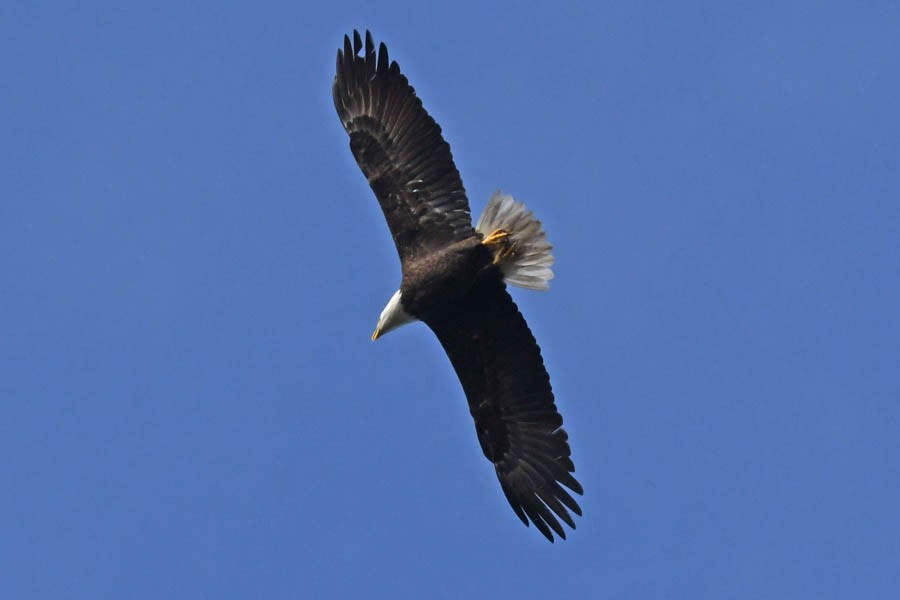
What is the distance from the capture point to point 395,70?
39.5ft

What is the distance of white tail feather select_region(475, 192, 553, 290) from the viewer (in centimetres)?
1170

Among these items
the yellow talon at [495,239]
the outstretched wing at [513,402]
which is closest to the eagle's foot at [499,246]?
the yellow talon at [495,239]

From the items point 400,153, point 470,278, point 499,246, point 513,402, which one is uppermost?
point 400,153

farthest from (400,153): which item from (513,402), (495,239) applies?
(513,402)

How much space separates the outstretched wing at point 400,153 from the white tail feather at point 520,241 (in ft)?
0.66

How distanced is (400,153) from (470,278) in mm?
1227

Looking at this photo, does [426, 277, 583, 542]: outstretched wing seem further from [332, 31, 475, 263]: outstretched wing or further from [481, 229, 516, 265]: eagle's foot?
[332, 31, 475, 263]: outstretched wing

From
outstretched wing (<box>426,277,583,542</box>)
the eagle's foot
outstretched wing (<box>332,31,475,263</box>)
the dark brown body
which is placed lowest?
outstretched wing (<box>426,277,583,542</box>)

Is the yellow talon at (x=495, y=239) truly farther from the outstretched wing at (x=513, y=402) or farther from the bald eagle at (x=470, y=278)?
the outstretched wing at (x=513, y=402)

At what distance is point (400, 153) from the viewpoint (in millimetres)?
11930

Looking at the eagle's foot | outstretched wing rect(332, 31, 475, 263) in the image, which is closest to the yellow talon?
the eagle's foot

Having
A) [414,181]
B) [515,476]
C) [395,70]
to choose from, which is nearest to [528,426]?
[515,476]

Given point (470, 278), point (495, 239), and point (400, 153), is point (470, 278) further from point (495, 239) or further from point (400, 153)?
point (400, 153)

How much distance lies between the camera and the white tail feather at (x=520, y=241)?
38.4 feet
